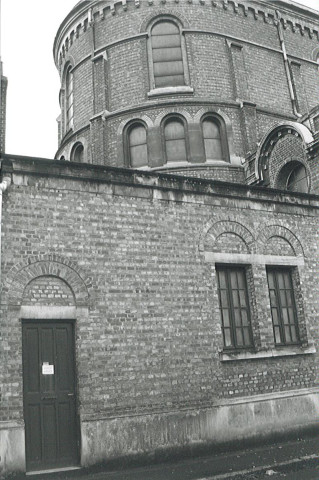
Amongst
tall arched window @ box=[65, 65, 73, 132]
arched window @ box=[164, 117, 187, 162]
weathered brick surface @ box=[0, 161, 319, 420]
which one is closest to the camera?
weathered brick surface @ box=[0, 161, 319, 420]

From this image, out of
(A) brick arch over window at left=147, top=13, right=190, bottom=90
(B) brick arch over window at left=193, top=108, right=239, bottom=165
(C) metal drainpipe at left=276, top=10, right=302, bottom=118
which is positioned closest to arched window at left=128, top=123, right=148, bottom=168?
(A) brick arch over window at left=147, top=13, right=190, bottom=90

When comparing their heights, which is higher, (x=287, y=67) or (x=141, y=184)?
(x=287, y=67)

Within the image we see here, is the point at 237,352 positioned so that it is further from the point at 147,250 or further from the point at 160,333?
the point at 147,250

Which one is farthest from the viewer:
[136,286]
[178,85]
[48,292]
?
[178,85]

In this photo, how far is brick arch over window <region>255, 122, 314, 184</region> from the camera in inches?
563

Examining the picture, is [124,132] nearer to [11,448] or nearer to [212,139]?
[212,139]

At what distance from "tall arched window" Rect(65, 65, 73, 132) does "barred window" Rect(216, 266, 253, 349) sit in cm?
1322

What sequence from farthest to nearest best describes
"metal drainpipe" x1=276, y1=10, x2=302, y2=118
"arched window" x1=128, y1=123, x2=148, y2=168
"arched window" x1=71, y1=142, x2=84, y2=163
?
1. "arched window" x1=71, y1=142, x2=84, y2=163
2. "metal drainpipe" x1=276, y1=10, x2=302, y2=118
3. "arched window" x1=128, y1=123, x2=148, y2=168

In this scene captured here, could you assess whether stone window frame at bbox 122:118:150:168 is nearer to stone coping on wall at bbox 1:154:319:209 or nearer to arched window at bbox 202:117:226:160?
arched window at bbox 202:117:226:160

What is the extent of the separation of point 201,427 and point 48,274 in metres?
4.16

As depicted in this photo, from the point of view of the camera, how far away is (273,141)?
15.7 metres

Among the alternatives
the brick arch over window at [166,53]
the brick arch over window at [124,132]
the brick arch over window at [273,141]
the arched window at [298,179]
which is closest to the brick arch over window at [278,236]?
the arched window at [298,179]

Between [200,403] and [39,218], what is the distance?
4.75m

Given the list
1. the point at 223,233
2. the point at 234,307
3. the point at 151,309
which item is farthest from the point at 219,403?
the point at 223,233
